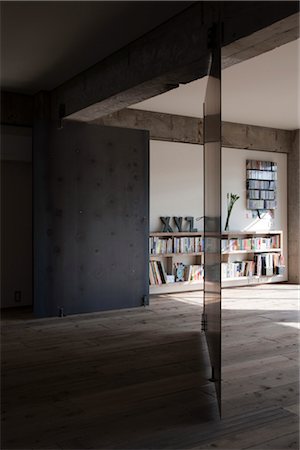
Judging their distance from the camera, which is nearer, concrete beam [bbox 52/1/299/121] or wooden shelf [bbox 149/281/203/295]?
concrete beam [bbox 52/1/299/121]

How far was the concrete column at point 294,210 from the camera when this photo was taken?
375 inches

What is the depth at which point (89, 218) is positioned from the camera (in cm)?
649

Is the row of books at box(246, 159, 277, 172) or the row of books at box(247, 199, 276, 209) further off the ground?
the row of books at box(246, 159, 277, 172)

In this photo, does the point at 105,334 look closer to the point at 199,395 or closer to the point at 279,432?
the point at 199,395

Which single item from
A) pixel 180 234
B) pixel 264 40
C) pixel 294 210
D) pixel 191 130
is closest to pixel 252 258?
pixel 294 210

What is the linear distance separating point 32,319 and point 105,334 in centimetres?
127

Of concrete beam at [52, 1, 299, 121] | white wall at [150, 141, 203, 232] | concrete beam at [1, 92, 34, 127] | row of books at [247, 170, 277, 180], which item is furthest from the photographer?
row of books at [247, 170, 277, 180]

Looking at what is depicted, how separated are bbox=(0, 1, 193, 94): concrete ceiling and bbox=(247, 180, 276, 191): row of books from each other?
4.52m

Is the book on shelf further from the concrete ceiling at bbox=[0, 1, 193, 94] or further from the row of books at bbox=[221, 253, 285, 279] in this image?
the concrete ceiling at bbox=[0, 1, 193, 94]

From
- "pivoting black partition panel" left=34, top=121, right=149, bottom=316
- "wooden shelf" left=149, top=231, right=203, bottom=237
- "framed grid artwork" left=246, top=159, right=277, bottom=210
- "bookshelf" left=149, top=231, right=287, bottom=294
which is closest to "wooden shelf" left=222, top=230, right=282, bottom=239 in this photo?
"bookshelf" left=149, top=231, right=287, bottom=294

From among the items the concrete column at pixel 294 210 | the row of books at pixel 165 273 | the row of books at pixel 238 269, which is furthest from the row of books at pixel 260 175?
the row of books at pixel 165 273

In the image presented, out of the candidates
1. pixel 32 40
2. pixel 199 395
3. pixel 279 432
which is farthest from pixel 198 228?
pixel 279 432

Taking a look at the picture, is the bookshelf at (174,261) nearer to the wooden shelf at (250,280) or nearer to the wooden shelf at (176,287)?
the wooden shelf at (176,287)

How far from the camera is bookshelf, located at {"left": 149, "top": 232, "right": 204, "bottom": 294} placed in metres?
7.81
